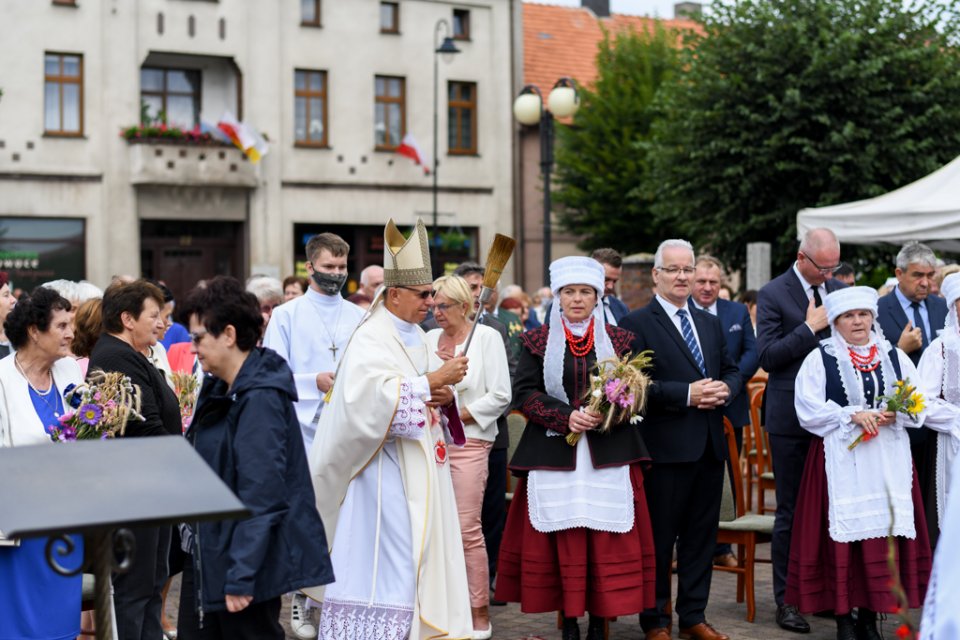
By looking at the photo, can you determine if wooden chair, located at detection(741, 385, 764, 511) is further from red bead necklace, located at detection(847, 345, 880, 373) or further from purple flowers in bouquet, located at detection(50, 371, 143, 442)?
purple flowers in bouquet, located at detection(50, 371, 143, 442)

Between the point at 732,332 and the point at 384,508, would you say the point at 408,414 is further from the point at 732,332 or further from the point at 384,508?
the point at 732,332

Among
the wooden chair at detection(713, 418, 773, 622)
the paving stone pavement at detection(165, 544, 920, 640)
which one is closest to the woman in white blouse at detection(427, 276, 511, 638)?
the paving stone pavement at detection(165, 544, 920, 640)

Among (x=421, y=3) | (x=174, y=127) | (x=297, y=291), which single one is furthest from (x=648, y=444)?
(x=421, y=3)

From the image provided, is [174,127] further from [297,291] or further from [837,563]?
[837,563]

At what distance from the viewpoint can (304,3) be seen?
30.5 metres

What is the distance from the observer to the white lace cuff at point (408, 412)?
19.2 ft

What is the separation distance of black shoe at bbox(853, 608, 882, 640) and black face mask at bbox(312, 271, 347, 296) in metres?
3.56

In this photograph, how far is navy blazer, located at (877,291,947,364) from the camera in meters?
8.52

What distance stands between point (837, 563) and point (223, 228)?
24.9m

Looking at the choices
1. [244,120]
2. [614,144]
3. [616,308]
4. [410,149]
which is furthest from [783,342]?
[410,149]

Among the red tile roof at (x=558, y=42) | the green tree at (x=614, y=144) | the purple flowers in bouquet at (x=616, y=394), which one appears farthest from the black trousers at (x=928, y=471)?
the red tile roof at (x=558, y=42)

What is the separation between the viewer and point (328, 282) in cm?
821

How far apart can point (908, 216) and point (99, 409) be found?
324 inches

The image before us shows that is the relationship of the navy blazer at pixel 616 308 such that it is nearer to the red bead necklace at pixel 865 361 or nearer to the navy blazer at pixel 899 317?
the navy blazer at pixel 899 317
